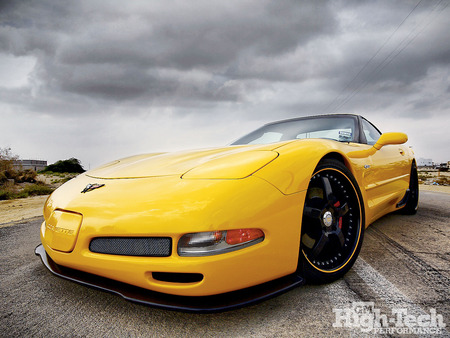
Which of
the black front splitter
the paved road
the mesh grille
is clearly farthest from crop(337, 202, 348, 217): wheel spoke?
the mesh grille

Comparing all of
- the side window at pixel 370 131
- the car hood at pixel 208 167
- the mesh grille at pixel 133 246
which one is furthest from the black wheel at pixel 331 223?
the side window at pixel 370 131

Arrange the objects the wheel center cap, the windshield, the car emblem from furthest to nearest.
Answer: the windshield < the wheel center cap < the car emblem

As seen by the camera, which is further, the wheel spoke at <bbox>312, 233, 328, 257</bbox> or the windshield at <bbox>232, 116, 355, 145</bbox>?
the windshield at <bbox>232, 116, 355, 145</bbox>

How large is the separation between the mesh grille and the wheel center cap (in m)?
0.94

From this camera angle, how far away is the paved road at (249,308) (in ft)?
3.69

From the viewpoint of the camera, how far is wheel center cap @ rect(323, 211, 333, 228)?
159cm

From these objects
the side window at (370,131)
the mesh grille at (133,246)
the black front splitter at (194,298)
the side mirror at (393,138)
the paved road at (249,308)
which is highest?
the side window at (370,131)

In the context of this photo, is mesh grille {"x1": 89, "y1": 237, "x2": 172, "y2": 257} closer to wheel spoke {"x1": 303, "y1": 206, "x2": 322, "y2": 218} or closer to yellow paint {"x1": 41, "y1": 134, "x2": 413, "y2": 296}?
yellow paint {"x1": 41, "y1": 134, "x2": 413, "y2": 296}

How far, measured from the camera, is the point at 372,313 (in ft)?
4.00

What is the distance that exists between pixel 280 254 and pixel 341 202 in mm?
747

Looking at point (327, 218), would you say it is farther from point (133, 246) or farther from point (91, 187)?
point (91, 187)

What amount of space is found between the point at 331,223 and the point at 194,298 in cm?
95

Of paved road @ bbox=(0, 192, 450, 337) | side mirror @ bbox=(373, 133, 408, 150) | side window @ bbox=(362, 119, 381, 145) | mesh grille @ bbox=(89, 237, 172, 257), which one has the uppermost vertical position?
side window @ bbox=(362, 119, 381, 145)

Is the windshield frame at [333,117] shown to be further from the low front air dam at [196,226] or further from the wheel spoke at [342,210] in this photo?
the low front air dam at [196,226]
